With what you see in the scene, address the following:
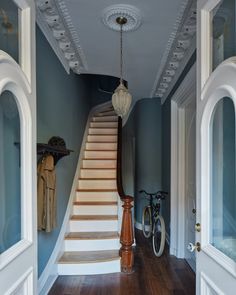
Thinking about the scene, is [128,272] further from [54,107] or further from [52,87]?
[52,87]

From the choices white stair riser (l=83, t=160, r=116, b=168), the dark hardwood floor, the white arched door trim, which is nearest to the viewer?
the white arched door trim

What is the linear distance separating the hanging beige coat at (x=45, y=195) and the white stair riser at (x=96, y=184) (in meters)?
2.14

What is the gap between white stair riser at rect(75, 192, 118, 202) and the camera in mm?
4371

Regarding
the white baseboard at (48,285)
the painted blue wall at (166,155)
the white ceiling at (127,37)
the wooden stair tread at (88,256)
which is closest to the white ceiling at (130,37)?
the white ceiling at (127,37)

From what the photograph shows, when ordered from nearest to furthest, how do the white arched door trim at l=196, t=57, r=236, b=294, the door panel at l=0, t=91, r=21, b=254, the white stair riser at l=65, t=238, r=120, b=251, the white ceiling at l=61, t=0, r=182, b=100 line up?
the white arched door trim at l=196, t=57, r=236, b=294
the door panel at l=0, t=91, r=21, b=254
the white ceiling at l=61, t=0, r=182, b=100
the white stair riser at l=65, t=238, r=120, b=251

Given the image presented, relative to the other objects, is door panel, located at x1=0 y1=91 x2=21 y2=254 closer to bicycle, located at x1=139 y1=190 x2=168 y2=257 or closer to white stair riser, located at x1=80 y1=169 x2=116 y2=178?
bicycle, located at x1=139 y1=190 x2=168 y2=257

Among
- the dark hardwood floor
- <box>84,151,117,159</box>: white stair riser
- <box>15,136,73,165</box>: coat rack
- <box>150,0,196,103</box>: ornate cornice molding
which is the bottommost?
the dark hardwood floor

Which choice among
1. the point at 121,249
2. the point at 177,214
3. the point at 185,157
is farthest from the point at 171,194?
the point at 121,249

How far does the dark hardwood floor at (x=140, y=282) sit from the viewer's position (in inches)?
111

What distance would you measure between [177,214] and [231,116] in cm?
288

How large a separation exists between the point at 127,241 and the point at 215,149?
209 cm

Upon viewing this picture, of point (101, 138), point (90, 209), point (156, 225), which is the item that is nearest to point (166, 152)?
point (156, 225)

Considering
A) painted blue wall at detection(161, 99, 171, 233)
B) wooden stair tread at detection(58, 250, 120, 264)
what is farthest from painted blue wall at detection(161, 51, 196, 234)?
wooden stair tread at detection(58, 250, 120, 264)

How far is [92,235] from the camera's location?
12.0 feet
